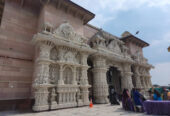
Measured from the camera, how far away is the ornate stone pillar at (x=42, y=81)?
6672 mm

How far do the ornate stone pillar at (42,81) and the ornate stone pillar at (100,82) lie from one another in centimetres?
497

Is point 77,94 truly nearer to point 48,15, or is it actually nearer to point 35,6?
point 48,15

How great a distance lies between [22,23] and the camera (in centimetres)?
951

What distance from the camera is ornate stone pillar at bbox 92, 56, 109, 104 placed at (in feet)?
32.9

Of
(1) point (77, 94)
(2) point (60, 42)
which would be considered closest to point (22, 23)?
(2) point (60, 42)

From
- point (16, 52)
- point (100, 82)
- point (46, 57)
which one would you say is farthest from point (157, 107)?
point (16, 52)

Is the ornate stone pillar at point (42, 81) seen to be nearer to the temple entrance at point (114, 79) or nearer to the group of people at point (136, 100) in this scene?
the group of people at point (136, 100)

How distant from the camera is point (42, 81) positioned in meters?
6.99

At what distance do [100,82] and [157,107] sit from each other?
542 centimetres

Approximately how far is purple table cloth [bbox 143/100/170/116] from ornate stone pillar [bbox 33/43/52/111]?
5922 mm

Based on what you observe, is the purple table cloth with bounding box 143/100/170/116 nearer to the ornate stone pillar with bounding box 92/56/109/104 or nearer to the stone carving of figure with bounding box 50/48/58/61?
the ornate stone pillar with bounding box 92/56/109/104

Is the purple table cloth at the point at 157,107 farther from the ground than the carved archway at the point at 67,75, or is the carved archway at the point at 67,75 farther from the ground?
the carved archway at the point at 67,75

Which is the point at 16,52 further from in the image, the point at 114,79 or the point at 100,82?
the point at 114,79

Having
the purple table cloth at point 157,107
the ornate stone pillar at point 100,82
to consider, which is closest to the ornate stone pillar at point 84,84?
the ornate stone pillar at point 100,82
